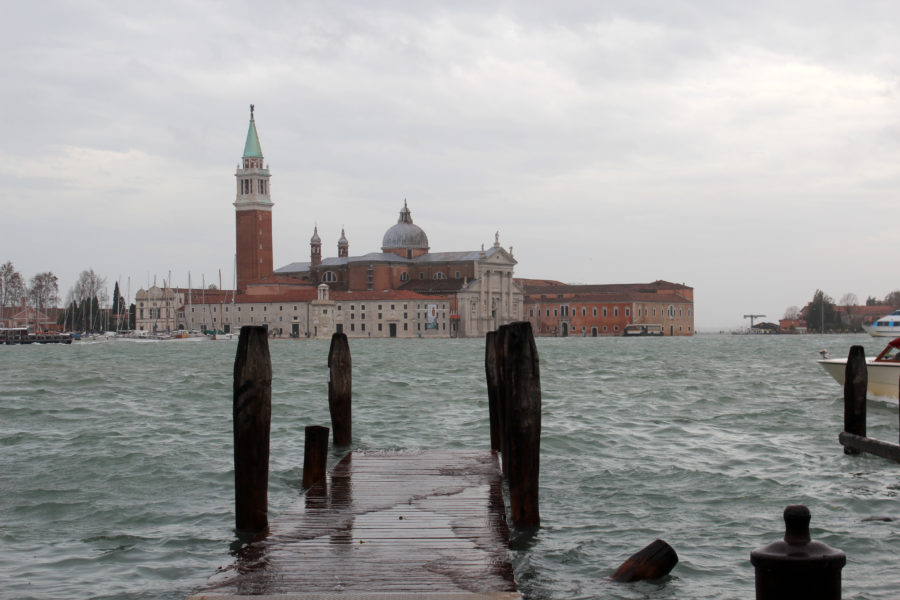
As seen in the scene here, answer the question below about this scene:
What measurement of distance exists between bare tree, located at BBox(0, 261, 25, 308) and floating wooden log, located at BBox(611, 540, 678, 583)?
91732mm

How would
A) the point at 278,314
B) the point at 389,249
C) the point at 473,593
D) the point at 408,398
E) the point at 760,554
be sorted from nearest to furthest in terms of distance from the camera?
the point at 760,554
the point at 473,593
the point at 408,398
the point at 278,314
the point at 389,249

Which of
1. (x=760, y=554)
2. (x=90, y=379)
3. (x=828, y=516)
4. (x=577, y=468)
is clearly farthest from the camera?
(x=90, y=379)

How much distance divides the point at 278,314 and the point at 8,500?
278 ft

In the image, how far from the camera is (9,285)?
295 ft

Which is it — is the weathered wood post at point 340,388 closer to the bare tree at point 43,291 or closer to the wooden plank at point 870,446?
the wooden plank at point 870,446

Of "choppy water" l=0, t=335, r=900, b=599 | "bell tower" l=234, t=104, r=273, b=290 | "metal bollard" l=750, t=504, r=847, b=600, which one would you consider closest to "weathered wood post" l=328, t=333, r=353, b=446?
"choppy water" l=0, t=335, r=900, b=599

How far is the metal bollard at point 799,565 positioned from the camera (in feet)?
9.82

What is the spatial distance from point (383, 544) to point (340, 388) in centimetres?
559

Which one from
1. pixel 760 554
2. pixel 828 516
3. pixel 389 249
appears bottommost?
pixel 828 516

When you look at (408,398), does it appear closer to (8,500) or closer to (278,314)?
(8,500)

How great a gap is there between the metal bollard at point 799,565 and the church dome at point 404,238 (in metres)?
97.4

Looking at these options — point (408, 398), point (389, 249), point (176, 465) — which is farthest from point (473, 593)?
point (389, 249)

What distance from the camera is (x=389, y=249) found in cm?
10069

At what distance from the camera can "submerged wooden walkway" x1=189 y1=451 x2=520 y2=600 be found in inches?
185
